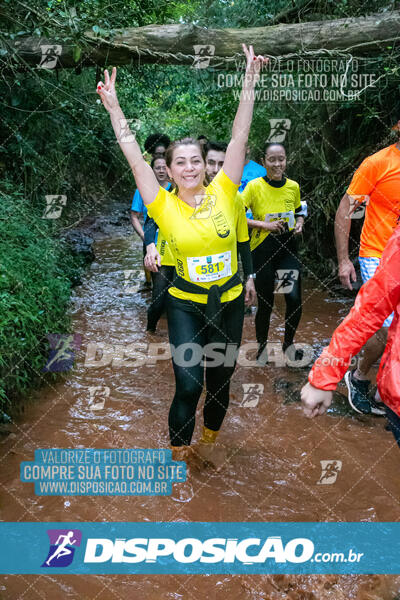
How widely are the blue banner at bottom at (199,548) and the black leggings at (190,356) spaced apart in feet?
1.76

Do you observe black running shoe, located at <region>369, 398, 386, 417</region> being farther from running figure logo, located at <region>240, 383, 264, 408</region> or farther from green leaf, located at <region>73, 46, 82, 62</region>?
green leaf, located at <region>73, 46, 82, 62</region>

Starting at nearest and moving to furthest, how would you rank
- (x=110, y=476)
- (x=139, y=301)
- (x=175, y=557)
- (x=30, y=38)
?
1. (x=175, y=557)
2. (x=110, y=476)
3. (x=30, y=38)
4. (x=139, y=301)

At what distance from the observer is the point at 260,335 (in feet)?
14.9

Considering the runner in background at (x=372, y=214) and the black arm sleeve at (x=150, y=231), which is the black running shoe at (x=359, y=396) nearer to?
the runner in background at (x=372, y=214)

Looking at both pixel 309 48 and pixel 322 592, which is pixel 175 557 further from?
pixel 309 48

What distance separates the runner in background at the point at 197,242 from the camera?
8.70ft

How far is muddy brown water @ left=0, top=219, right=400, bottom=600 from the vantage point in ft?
7.55

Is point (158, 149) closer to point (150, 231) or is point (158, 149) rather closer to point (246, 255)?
point (150, 231)

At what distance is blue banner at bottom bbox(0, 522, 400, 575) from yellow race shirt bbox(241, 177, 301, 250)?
2.37 m

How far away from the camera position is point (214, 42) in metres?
5.09

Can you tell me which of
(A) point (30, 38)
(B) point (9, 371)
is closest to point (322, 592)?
(B) point (9, 371)

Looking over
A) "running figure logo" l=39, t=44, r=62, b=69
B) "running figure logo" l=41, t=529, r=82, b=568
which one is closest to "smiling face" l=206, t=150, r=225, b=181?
"running figure logo" l=39, t=44, r=62, b=69

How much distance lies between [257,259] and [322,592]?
8.48 ft

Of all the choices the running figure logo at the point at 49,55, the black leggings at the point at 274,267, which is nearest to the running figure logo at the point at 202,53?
the running figure logo at the point at 49,55
